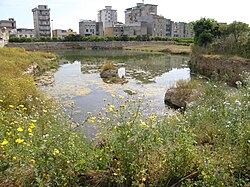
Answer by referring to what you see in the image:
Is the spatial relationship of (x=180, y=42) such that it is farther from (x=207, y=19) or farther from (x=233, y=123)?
(x=233, y=123)

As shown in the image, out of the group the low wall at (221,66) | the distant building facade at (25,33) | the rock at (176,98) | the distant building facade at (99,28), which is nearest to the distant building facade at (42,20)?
the distant building facade at (25,33)

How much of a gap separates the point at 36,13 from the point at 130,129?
80574 mm

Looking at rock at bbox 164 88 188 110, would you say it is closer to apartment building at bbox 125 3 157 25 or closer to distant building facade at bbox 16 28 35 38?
distant building facade at bbox 16 28 35 38

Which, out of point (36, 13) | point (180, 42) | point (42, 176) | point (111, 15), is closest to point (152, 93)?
point (42, 176)

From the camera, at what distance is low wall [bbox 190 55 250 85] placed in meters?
13.4

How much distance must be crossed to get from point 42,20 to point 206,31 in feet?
219

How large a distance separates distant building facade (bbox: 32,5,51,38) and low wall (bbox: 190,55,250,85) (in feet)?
215

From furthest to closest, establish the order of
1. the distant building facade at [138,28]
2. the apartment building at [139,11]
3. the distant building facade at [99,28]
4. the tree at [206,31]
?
the apartment building at [139,11] < the distant building facade at [99,28] < the distant building facade at [138,28] < the tree at [206,31]

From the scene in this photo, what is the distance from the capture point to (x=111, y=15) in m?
116

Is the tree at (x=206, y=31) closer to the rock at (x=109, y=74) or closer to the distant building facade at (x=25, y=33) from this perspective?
the rock at (x=109, y=74)

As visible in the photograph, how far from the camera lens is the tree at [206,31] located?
1958cm

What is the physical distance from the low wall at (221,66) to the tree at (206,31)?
5.48 ft

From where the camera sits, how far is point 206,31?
64.5 feet

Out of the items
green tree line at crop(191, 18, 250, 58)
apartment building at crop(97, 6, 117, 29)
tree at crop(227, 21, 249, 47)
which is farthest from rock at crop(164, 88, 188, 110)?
apartment building at crop(97, 6, 117, 29)
